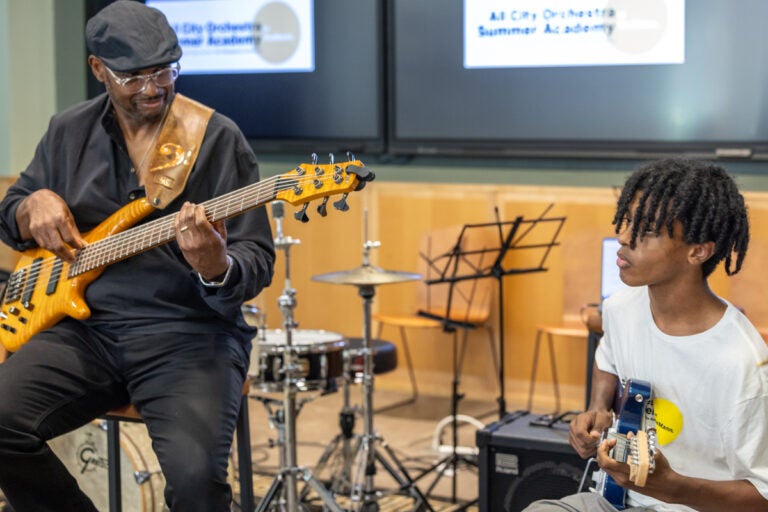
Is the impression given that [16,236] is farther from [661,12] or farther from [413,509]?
[661,12]

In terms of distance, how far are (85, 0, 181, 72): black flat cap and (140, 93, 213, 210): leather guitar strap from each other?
165 mm

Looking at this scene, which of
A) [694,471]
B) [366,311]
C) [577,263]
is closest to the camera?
[694,471]

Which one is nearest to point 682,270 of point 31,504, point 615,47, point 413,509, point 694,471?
point 694,471

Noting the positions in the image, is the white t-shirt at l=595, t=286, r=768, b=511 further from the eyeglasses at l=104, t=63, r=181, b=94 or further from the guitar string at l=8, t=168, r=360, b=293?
the eyeglasses at l=104, t=63, r=181, b=94

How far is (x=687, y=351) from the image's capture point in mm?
2494

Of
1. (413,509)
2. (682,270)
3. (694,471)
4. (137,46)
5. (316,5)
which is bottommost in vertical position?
(413,509)

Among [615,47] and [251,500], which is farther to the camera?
[615,47]

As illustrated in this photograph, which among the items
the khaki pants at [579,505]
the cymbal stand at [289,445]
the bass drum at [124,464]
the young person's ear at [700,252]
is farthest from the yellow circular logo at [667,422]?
the bass drum at [124,464]

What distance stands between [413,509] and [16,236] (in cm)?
180

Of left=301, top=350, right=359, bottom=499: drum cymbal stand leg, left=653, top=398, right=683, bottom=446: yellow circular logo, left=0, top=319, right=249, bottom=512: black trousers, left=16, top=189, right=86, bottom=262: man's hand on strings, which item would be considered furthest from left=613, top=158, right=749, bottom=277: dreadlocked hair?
left=301, top=350, right=359, bottom=499: drum cymbal stand leg

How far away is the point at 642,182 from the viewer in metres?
2.63

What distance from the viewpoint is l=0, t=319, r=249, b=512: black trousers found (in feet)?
9.48

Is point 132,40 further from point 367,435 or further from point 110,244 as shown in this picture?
point 367,435

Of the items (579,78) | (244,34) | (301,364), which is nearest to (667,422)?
(301,364)
